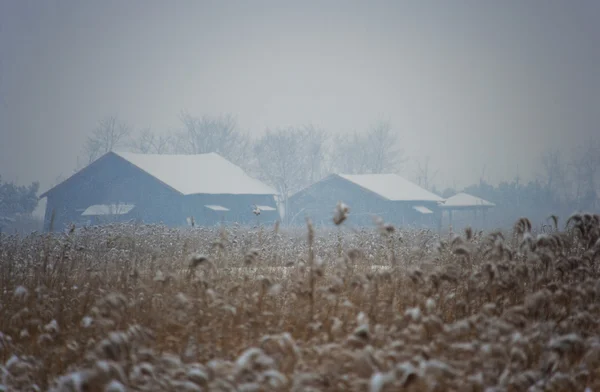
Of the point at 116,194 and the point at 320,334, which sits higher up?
the point at 116,194

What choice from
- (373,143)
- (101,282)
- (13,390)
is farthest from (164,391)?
(373,143)

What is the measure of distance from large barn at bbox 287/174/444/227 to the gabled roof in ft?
20.2

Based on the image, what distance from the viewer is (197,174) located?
50906 mm

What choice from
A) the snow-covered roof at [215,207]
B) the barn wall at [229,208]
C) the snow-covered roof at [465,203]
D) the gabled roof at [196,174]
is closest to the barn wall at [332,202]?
the barn wall at [229,208]

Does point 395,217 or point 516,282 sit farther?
point 395,217

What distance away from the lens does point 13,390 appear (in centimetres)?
529

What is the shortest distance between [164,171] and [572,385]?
147ft

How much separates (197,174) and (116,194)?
739 centimetres

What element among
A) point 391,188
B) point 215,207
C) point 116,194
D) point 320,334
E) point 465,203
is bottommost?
point 320,334

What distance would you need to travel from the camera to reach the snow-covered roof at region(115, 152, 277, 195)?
46.2 metres

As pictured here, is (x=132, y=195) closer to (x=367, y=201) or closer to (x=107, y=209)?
(x=107, y=209)

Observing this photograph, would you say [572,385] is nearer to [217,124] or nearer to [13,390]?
[13,390]

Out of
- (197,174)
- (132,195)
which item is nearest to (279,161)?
(197,174)

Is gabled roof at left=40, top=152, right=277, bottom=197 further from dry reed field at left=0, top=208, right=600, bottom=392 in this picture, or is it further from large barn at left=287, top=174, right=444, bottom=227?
dry reed field at left=0, top=208, right=600, bottom=392
